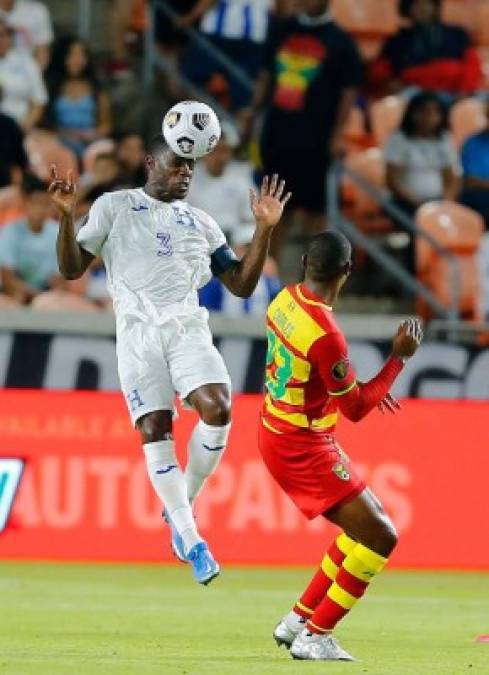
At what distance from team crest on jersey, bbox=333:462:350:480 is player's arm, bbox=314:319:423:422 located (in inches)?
12.0

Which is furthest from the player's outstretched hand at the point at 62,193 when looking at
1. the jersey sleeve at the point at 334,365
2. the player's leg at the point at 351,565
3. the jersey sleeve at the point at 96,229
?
the player's leg at the point at 351,565

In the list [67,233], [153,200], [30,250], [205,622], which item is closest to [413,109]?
[30,250]

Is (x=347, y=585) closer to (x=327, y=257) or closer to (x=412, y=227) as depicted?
(x=327, y=257)

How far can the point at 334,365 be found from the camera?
844 cm

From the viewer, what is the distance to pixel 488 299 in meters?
17.8

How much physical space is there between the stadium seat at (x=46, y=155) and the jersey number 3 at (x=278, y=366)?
8832 millimetres

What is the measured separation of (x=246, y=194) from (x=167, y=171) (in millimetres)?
7374

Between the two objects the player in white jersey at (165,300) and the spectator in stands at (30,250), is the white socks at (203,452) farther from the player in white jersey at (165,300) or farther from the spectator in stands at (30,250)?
the spectator in stands at (30,250)

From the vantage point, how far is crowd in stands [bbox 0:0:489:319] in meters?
16.4

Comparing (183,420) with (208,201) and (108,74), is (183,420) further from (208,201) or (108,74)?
(108,74)

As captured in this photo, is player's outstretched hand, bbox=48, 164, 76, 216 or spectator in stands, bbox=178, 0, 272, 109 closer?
player's outstretched hand, bbox=48, 164, 76, 216

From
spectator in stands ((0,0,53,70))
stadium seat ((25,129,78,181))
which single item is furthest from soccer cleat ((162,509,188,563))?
spectator in stands ((0,0,53,70))

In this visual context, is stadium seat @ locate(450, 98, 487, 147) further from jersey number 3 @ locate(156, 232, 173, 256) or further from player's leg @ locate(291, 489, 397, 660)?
player's leg @ locate(291, 489, 397, 660)

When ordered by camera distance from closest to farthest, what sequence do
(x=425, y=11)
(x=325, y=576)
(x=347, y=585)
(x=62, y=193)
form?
(x=347, y=585) < (x=325, y=576) < (x=62, y=193) < (x=425, y=11)
